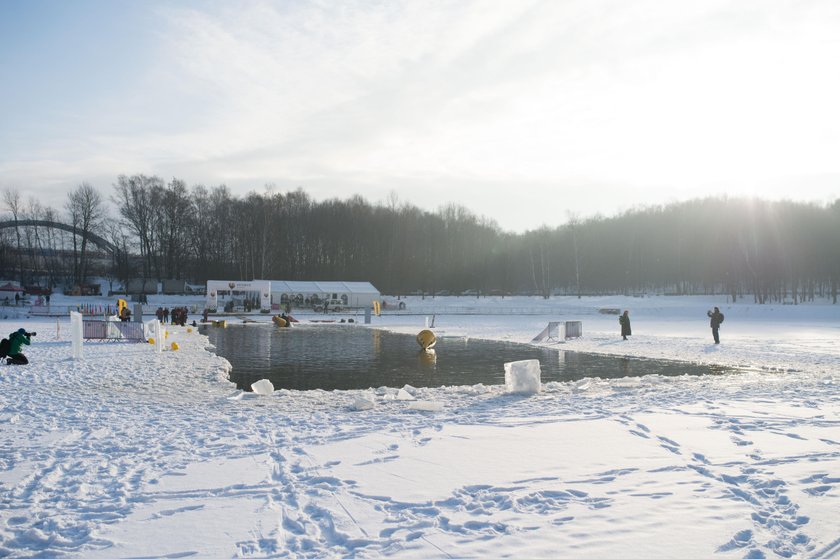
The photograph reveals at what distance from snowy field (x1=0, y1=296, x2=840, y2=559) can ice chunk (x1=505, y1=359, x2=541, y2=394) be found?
0.26 m

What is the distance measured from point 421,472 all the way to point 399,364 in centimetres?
1269

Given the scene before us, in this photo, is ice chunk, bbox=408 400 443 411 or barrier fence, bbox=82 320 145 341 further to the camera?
barrier fence, bbox=82 320 145 341

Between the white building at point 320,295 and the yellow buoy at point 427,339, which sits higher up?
the white building at point 320,295

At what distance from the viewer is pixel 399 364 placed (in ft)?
63.9

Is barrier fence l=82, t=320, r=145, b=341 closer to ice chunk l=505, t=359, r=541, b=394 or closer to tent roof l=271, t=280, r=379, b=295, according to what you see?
ice chunk l=505, t=359, r=541, b=394

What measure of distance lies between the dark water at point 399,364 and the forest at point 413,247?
5496cm

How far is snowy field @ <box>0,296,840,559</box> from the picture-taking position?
4875 millimetres

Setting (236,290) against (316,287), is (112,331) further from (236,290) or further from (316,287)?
(316,287)

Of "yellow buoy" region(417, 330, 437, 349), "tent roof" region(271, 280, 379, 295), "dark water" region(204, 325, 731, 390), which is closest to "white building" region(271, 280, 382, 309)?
"tent roof" region(271, 280, 379, 295)

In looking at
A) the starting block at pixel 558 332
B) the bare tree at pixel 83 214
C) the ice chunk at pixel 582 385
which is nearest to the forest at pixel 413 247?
the bare tree at pixel 83 214

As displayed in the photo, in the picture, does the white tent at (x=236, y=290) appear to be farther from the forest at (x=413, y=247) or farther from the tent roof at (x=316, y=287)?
the forest at (x=413, y=247)

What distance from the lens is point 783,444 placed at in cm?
800

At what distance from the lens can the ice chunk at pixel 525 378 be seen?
511 inches

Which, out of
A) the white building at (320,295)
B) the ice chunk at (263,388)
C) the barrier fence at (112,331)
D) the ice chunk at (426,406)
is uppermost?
the white building at (320,295)
